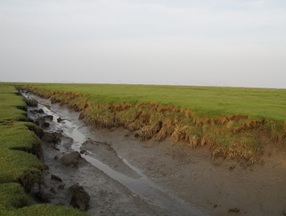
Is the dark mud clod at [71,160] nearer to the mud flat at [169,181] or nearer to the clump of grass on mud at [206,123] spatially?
the mud flat at [169,181]

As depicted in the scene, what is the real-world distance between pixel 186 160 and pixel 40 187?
9535 mm

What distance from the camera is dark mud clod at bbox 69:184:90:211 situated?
14742 millimetres

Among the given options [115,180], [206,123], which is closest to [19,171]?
[115,180]

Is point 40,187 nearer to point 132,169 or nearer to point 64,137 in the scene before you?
point 132,169

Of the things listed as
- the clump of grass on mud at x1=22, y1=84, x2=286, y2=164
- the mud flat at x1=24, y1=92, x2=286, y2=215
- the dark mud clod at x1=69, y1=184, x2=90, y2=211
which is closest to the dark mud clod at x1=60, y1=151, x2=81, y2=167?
the mud flat at x1=24, y1=92, x2=286, y2=215

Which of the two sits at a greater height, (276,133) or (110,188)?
(276,133)

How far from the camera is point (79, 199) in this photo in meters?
15.1

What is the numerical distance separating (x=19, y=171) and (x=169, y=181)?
836 centimetres

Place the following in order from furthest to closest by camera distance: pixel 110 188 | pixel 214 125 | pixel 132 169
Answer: pixel 214 125 < pixel 132 169 < pixel 110 188

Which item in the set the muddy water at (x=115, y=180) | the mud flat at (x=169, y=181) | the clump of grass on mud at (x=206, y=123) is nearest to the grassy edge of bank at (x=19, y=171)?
the mud flat at (x=169, y=181)

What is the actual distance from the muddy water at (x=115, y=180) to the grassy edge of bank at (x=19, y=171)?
67.5 inches

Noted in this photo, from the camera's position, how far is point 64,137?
2953 centimetres

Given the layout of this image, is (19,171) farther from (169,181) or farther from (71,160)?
(169,181)

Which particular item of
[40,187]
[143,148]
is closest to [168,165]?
[143,148]
